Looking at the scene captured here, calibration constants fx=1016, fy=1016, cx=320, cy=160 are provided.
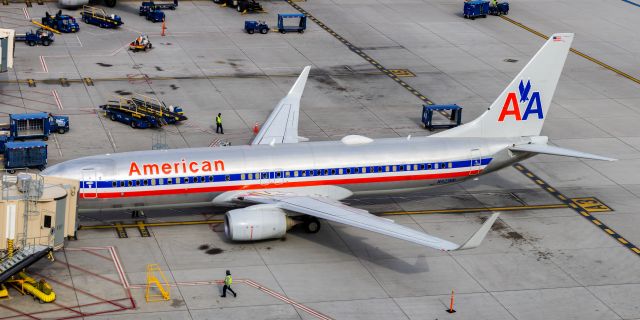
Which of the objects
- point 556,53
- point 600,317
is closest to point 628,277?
point 600,317

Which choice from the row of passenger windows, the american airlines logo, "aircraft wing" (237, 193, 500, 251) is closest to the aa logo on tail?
the row of passenger windows

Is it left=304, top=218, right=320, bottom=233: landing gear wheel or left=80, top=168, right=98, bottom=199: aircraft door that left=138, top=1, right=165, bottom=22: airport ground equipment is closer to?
left=80, top=168, right=98, bottom=199: aircraft door

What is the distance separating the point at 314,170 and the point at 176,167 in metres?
8.12

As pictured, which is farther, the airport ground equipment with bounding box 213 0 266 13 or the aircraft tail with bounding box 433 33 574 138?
the airport ground equipment with bounding box 213 0 266 13

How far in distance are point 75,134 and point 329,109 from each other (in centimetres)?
2054

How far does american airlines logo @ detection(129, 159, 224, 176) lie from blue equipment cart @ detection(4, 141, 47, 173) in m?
11.9

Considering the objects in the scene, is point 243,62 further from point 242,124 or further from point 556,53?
point 556,53

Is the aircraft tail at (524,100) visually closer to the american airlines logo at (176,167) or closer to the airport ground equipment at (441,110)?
the airport ground equipment at (441,110)

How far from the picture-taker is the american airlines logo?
2261 inches

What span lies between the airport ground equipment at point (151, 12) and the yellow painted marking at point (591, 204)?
177 ft

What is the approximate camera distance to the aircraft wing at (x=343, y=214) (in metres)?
52.0

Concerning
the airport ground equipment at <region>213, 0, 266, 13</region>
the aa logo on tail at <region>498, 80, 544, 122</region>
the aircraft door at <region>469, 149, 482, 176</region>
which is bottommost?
the airport ground equipment at <region>213, 0, 266, 13</region>

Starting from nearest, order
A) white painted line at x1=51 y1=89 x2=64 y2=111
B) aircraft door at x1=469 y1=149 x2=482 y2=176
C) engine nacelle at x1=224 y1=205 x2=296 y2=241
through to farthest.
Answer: engine nacelle at x1=224 y1=205 x2=296 y2=241, aircraft door at x1=469 y1=149 x2=482 y2=176, white painted line at x1=51 y1=89 x2=64 y2=111

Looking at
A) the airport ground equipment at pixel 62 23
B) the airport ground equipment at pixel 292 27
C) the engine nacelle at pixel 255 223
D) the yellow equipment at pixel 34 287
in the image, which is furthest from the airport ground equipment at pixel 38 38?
the yellow equipment at pixel 34 287
